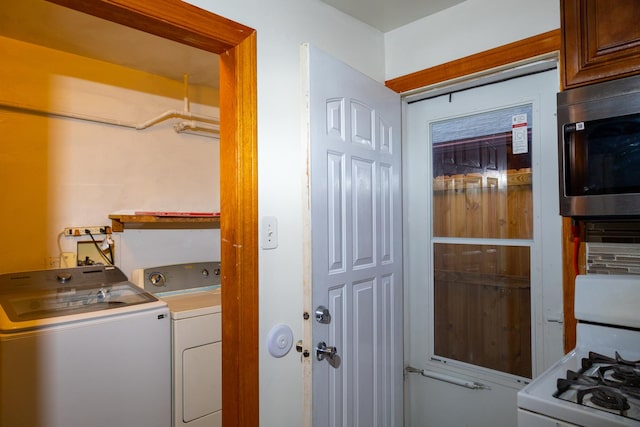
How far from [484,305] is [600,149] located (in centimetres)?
91

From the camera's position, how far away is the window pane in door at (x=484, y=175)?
1.66 meters

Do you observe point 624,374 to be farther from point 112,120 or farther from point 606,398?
point 112,120

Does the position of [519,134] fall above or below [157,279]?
above

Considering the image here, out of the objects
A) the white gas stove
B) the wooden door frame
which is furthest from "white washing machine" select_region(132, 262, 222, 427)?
the white gas stove

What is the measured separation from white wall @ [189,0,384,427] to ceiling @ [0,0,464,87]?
0.37 meters

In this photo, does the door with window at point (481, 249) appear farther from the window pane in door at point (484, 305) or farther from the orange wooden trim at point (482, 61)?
the orange wooden trim at point (482, 61)

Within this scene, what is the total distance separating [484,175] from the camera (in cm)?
178

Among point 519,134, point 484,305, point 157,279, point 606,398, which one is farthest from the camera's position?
point 157,279

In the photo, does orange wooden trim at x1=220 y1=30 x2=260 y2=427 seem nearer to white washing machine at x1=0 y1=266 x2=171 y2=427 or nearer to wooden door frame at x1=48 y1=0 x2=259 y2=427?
wooden door frame at x1=48 y1=0 x2=259 y2=427

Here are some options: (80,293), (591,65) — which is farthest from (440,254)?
(80,293)

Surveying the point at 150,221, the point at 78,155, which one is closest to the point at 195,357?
the point at 150,221

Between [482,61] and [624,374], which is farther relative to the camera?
[482,61]

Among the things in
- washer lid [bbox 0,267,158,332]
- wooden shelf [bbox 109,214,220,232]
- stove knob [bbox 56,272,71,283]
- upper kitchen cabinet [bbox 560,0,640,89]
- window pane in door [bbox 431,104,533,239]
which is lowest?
washer lid [bbox 0,267,158,332]

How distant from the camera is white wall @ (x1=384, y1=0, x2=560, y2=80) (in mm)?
1470
